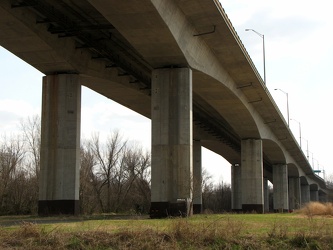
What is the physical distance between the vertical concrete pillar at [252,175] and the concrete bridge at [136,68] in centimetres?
1148

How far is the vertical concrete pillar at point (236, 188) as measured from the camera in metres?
78.4

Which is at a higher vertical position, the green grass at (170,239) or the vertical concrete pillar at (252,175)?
the vertical concrete pillar at (252,175)

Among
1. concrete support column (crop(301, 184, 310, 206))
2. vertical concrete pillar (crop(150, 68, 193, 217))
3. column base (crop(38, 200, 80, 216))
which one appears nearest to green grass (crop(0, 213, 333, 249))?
vertical concrete pillar (crop(150, 68, 193, 217))

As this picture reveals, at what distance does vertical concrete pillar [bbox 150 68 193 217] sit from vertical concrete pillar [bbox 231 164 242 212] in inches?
2072

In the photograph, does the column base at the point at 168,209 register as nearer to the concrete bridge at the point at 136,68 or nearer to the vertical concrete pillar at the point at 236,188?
the concrete bridge at the point at 136,68

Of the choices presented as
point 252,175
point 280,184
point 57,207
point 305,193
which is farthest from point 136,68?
point 305,193

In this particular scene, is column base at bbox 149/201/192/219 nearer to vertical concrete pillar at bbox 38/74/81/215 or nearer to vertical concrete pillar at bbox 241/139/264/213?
vertical concrete pillar at bbox 38/74/81/215

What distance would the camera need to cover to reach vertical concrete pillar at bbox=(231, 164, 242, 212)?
7838 cm

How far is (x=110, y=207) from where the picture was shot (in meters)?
59.8


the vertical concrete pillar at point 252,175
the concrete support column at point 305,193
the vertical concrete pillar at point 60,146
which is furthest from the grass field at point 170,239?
the concrete support column at point 305,193

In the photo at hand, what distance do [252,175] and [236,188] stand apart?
1164 inches

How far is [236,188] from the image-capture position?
3169 inches

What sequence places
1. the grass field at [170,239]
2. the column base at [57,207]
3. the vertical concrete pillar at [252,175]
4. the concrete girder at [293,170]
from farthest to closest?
the concrete girder at [293,170]
the vertical concrete pillar at [252,175]
the column base at [57,207]
the grass field at [170,239]

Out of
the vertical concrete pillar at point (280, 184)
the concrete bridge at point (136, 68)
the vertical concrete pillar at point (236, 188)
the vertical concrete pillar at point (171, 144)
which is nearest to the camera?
the concrete bridge at point (136, 68)
